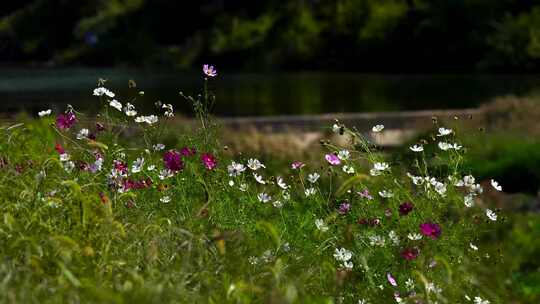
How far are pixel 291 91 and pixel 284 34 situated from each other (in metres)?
15.5

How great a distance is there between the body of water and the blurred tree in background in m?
2.51

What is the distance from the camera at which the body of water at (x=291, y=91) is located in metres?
31.3

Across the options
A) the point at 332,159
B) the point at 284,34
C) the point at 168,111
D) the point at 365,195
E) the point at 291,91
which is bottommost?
the point at 284,34

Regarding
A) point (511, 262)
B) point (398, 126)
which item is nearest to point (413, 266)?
point (511, 262)

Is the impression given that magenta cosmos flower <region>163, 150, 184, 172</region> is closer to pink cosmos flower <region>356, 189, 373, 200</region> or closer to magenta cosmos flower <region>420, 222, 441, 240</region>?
pink cosmos flower <region>356, 189, 373, 200</region>

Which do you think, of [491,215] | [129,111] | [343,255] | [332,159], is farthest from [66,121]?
[491,215]

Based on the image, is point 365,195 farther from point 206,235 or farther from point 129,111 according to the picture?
point 129,111

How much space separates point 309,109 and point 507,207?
798 inches

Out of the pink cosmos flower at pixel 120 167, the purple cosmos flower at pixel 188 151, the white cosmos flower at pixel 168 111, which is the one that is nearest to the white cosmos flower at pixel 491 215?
the purple cosmos flower at pixel 188 151

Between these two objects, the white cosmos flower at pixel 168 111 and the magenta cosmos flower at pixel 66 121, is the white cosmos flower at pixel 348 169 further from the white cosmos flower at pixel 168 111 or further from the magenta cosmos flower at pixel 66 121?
the magenta cosmos flower at pixel 66 121

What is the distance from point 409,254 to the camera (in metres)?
5.37

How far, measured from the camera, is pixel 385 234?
5703mm

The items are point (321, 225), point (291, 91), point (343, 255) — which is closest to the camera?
point (343, 255)

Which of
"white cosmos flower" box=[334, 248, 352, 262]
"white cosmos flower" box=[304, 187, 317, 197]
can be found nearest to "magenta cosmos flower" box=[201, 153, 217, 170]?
"white cosmos flower" box=[304, 187, 317, 197]
